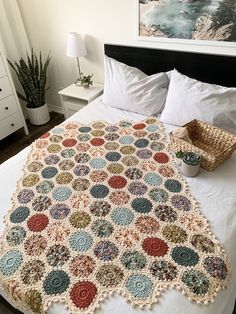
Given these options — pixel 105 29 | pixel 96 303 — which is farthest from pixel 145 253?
pixel 105 29

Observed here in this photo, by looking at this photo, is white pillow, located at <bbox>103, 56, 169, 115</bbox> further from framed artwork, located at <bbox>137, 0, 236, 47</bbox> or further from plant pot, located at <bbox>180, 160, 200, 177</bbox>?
plant pot, located at <bbox>180, 160, 200, 177</bbox>

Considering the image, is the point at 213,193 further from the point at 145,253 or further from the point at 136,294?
the point at 136,294

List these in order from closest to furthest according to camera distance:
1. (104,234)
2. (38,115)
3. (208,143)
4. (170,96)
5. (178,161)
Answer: (104,234), (178,161), (208,143), (170,96), (38,115)

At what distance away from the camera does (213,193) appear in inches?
57.4

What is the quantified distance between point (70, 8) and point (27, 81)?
910 mm

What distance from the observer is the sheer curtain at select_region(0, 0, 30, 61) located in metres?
2.85

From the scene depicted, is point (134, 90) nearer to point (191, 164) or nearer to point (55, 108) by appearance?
point (191, 164)

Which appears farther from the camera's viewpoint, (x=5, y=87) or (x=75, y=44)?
(x=5, y=87)

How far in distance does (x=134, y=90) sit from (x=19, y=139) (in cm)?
164

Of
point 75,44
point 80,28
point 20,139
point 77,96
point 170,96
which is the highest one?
point 80,28

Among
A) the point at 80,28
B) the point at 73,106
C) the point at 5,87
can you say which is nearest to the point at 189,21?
the point at 80,28

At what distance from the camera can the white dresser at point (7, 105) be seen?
106 inches

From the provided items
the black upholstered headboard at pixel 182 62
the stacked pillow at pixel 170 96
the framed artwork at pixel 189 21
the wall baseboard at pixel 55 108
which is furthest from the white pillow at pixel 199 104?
the wall baseboard at pixel 55 108

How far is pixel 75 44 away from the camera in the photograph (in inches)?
104
